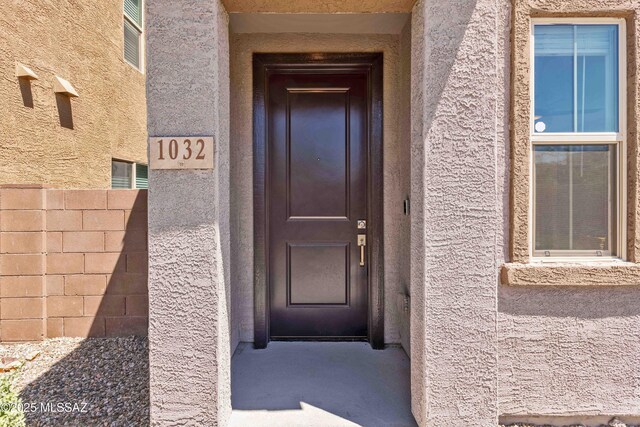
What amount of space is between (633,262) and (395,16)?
289 centimetres

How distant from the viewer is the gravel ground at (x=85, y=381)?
284 centimetres

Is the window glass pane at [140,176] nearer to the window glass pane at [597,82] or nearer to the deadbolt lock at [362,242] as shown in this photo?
the deadbolt lock at [362,242]

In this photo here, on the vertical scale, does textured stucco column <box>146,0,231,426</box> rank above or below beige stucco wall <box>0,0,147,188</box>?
below

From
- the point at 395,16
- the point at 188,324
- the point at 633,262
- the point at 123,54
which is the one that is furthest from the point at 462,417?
the point at 123,54

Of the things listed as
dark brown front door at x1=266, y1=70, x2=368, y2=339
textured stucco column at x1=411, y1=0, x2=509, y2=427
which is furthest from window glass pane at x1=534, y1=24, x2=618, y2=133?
dark brown front door at x1=266, y1=70, x2=368, y2=339

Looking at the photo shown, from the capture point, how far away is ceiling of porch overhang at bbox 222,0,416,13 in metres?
2.61

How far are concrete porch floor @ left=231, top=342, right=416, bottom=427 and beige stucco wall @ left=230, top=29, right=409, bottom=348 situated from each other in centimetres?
40

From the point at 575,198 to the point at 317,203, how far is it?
2.36m

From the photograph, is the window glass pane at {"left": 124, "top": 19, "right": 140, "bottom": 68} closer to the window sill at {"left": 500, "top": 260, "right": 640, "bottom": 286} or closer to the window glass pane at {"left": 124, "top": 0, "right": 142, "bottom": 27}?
the window glass pane at {"left": 124, "top": 0, "right": 142, "bottom": 27}

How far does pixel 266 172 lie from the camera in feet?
12.8

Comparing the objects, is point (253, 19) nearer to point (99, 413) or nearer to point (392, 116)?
point (392, 116)

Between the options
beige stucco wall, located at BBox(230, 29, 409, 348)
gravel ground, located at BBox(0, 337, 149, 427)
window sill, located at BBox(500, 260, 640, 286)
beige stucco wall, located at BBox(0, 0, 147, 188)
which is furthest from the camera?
beige stucco wall, located at BBox(0, 0, 147, 188)

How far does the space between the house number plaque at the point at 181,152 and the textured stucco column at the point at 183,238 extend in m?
0.05

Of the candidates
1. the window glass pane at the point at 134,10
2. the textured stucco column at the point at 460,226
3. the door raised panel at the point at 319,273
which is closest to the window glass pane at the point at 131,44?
the window glass pane at the point at 134,10
